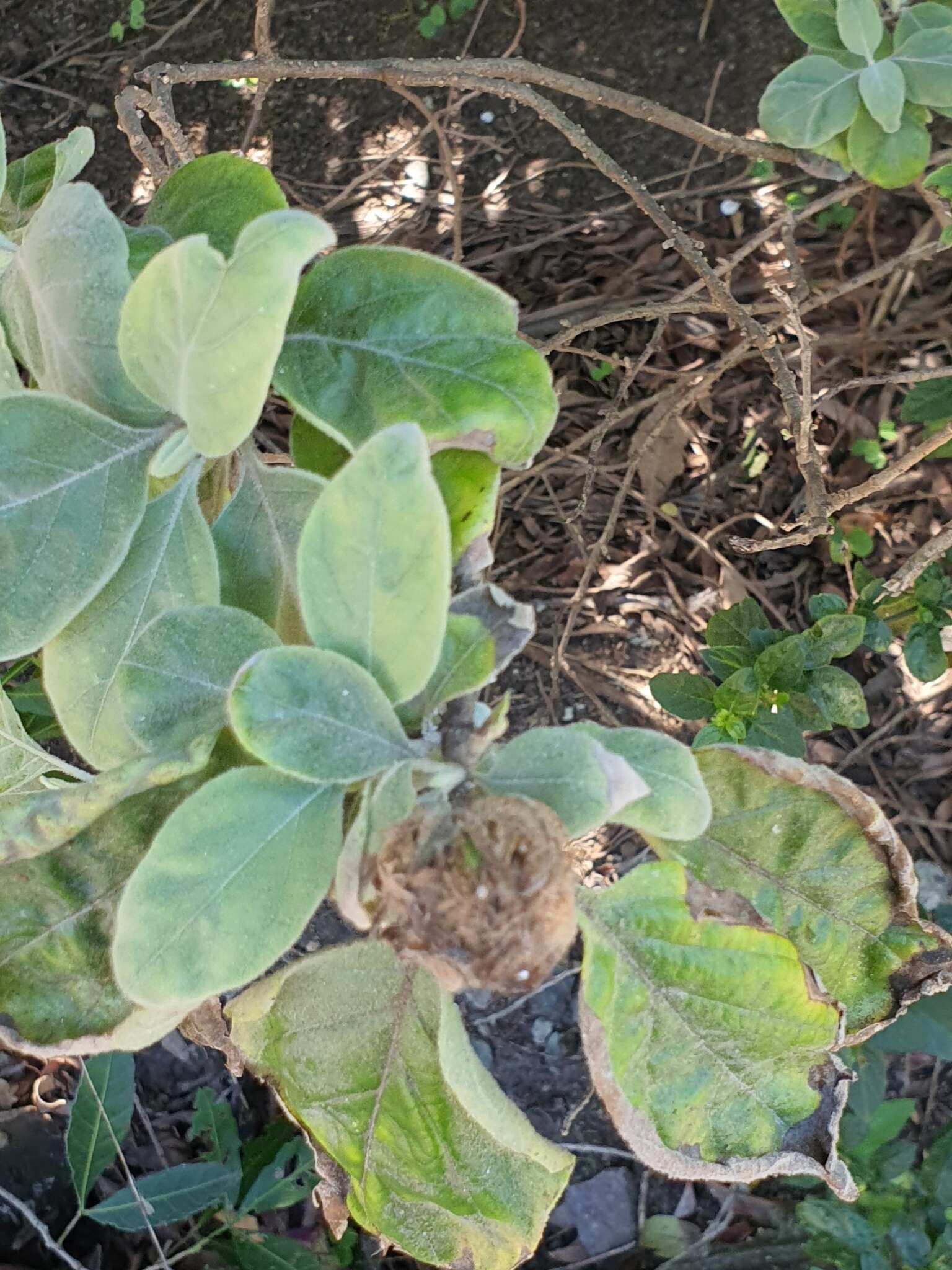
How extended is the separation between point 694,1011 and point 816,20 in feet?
3.63

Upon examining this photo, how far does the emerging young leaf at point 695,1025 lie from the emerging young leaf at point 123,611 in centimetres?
34

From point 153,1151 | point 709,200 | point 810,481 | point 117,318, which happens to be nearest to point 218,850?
point 117,318

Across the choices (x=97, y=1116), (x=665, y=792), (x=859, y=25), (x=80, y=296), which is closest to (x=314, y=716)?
(x=665, y=792)

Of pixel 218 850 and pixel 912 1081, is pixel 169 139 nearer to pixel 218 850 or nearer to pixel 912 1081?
pixel 218 850

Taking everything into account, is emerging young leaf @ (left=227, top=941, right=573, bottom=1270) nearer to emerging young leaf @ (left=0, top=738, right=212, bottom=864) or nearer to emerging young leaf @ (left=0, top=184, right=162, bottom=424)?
emerging young leaf @ (left=0, top=738, right=212, bottom=864)

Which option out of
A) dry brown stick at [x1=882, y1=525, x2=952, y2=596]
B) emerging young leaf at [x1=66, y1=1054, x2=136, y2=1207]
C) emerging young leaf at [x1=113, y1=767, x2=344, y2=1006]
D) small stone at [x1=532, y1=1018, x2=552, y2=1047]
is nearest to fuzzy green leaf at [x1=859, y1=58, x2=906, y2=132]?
dry brown stick at [x1=882, y1=525, x2=952, y2=596]

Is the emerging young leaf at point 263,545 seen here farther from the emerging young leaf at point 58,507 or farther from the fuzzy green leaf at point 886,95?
the fuzzy green leaf at point 886,95

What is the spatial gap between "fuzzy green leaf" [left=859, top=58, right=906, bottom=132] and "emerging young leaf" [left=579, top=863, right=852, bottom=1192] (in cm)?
89

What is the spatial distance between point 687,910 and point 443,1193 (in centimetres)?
31

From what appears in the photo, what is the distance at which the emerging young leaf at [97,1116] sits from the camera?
178cm

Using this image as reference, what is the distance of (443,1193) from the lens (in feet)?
2.60

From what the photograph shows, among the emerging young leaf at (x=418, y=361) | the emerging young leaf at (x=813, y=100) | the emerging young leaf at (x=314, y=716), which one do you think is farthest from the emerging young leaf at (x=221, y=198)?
the emerging young leaf at (x=813, y=100)

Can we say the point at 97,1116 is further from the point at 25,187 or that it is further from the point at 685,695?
the point at 25,187

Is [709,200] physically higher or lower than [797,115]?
lower
